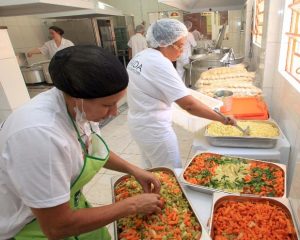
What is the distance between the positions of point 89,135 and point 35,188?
332 millimetres

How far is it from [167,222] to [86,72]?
683 mm

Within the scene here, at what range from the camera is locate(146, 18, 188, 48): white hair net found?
1538 millimetres

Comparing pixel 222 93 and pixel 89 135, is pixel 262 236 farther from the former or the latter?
pixel 222 93

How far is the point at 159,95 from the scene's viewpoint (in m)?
1.54

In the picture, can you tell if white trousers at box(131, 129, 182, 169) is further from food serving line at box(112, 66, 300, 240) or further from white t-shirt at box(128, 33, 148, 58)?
white t-shirt at box(128, 33, 148, 58)

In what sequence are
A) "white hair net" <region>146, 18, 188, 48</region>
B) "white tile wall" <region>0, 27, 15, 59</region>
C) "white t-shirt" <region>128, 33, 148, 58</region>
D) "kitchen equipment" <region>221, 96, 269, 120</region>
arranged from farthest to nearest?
"white t-shirt" <region>128, 33, 148, 58</region>
"white tile wall" <region>0, 27, 15, 59</region>
"kitchen equipment" <region>221, 96, 269, 120</region>
"white hair net" <region>146, 18, 188, 48</region>

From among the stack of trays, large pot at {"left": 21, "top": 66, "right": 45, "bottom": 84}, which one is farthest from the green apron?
large pot at {"left": 21, "top": 66, "right": 45, "bottom": 84}

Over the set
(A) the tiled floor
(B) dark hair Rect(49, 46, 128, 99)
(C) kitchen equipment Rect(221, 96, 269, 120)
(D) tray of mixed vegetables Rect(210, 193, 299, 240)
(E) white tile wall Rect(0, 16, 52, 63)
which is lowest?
(A) the tiled floor

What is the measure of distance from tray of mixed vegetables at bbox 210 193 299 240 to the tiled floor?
836mm

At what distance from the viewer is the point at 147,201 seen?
35.1 inches

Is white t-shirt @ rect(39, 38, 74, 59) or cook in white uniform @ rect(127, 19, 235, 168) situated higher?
white t-shirt @ rect(39, 38, 74, 59)

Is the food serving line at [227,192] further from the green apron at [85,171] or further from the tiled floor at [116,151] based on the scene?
the tiled floor at [116,151]

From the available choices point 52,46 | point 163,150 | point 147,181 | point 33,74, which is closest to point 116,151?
point 33,74

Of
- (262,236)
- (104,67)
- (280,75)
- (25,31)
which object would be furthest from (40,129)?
(25,31)
